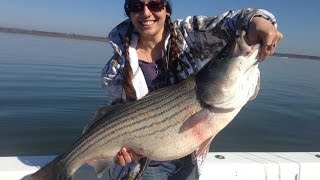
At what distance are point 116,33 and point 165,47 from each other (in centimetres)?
60

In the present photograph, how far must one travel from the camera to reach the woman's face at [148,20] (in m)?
4.12

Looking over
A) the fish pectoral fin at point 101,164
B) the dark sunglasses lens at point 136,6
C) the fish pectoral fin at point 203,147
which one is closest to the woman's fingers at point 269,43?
the fish pectoral fin at point 203,147

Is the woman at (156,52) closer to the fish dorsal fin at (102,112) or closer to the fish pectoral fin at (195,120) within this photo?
the fish dorsal fin at (102,112)

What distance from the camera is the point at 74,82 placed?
21.0 meters

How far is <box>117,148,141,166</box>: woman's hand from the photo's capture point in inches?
160

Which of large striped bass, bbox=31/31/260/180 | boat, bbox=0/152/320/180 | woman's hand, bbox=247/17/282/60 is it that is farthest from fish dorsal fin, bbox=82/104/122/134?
woman's hand, bbox=247/17/282/60

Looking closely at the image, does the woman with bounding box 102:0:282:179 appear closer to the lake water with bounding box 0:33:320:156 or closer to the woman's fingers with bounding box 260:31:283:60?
the woman's fingers with bounding box 260:31:283:60

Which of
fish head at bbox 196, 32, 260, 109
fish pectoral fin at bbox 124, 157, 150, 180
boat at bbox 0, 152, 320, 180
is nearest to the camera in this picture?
fish head at bbox 196, 32, 260, 109

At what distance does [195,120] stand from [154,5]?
1335 mm

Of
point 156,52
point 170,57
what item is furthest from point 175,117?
point 156,52

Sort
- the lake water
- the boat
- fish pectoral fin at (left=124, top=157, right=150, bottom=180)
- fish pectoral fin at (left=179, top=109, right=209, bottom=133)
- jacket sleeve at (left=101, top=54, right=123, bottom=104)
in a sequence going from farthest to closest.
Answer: the lake water
the boat
jacket sleeve at (left=101, top=54, right=123, bottom=104)
fish pectoral fin at (left=124, top=157, right=150, bottom=180)
fish pectoral fin at (left=179, top=109, right=209, bottom=133)

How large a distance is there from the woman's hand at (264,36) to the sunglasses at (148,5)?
1.16m

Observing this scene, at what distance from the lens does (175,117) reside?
370cm

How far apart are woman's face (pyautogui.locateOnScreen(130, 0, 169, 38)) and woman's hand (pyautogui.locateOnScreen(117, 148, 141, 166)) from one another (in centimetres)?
125
